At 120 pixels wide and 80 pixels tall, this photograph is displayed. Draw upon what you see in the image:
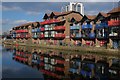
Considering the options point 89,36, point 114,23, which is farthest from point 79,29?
point 114,23

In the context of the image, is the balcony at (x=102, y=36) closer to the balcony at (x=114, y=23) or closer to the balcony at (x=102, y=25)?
the balcony at (x=102, y=25)

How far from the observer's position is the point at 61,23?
74250 mm

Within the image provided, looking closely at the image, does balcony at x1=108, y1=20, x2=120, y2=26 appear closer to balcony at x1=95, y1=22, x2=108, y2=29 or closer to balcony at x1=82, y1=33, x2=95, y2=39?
balcony at x1=95, y1=22, x2=108, y2=29

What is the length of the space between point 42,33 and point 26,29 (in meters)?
20.6

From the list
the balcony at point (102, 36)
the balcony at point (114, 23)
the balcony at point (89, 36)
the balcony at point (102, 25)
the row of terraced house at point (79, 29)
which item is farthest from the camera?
the balcony at point (89, 36)

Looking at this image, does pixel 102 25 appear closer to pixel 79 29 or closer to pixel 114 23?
pixel 114 23

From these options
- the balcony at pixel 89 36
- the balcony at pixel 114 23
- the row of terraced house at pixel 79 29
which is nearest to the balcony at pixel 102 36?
the row of terraced house at pixel 79 29

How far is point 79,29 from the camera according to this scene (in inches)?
2591

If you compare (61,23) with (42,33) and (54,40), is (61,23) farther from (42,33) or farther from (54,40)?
(42,33)

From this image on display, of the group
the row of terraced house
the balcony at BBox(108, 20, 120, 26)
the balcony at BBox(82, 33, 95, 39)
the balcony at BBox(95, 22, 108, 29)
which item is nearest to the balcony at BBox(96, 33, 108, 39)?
the row of terraced house

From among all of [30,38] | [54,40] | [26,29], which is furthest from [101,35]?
[26,29]

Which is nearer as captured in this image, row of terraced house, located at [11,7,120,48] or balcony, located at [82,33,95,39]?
row of terraced house, located at [11,7,120,48]

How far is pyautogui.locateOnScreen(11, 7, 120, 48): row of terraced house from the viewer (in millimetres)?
51344

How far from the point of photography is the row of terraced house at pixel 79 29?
5134 cm
